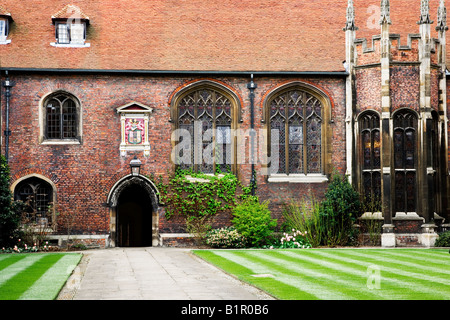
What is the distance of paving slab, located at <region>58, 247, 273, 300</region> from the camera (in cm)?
1046

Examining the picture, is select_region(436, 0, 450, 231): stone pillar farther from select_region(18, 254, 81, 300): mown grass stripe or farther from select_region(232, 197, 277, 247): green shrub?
select_region(18, 254, 81, 300): mown grass stripe

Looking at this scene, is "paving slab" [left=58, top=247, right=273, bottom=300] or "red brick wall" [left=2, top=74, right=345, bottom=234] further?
"red brick wall" [left=2, top=74, right=345, bottom=234]

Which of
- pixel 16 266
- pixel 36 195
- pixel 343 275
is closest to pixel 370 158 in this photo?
pixel 343 275

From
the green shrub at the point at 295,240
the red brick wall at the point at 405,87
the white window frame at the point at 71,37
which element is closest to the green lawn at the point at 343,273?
the green shrub at the point at 295,240

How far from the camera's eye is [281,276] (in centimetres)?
1291

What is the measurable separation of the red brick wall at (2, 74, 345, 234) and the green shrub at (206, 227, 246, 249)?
143cm

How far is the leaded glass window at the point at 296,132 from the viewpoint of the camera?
2448 cm

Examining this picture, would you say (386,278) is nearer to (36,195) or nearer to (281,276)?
(281,276)

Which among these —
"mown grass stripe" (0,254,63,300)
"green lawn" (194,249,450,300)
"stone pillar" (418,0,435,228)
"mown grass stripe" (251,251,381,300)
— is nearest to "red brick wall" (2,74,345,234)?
"stone pillar" (418,0,435,228)

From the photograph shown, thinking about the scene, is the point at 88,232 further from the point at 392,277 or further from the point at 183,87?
the point at 392,277

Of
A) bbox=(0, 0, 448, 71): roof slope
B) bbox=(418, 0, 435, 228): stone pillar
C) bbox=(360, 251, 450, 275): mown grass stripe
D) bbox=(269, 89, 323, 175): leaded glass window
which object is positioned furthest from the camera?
bbox=(269, 89, 323, 175): leaded glass window

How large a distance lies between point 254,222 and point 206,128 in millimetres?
4209

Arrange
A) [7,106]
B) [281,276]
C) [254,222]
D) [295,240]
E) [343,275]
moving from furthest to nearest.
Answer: [7,106] < [295,240] < [254,222] < [343,275] < [281,276]

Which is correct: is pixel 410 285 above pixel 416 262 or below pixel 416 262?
above
